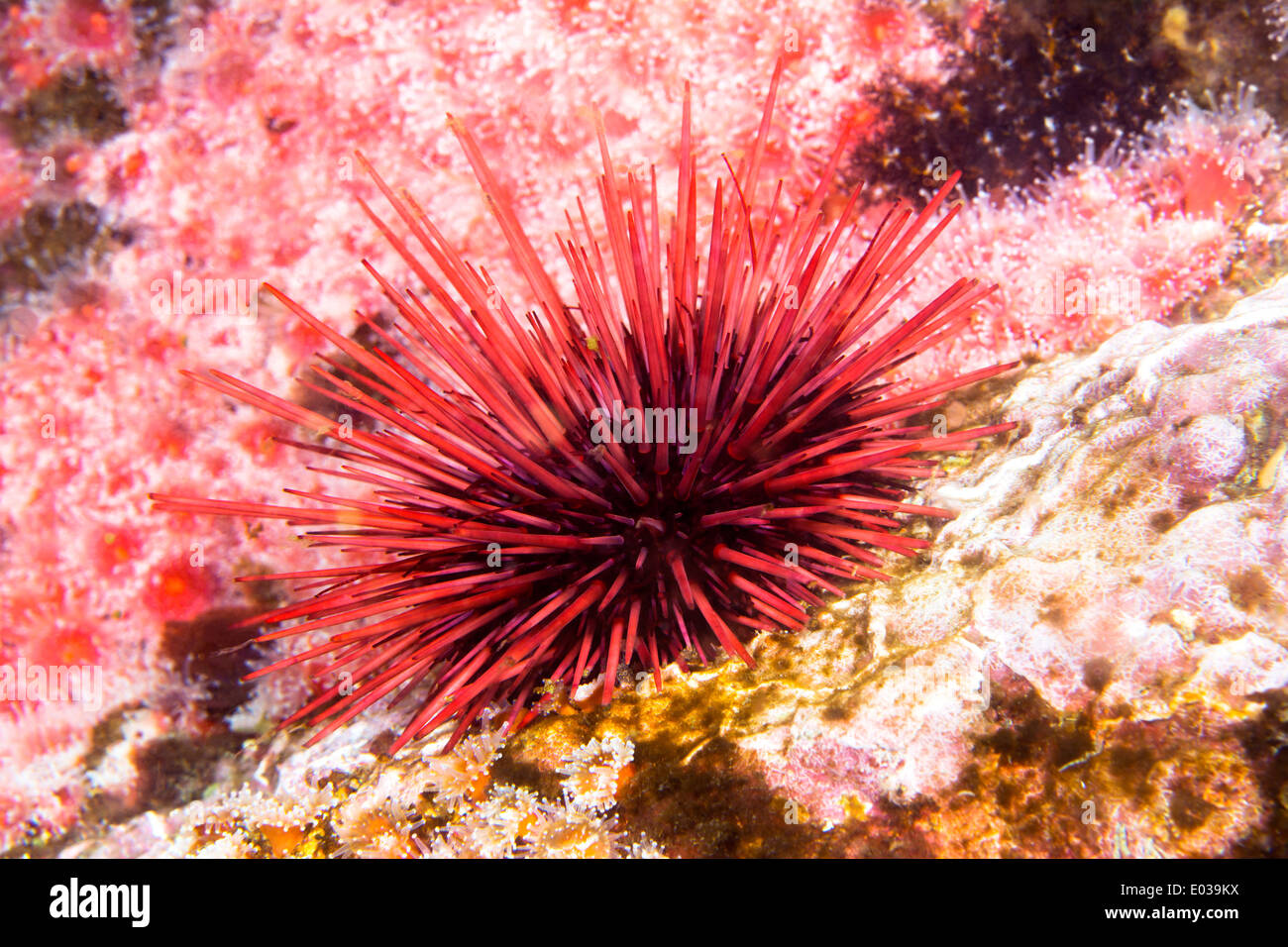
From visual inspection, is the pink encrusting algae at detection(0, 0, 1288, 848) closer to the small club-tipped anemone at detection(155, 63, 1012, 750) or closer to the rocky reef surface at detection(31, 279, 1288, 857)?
the rocky reef surface at detection(31, 279, 1288, 857)

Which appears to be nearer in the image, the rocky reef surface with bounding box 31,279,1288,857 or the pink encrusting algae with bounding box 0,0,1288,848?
the rocky reef surface with bounding box 31,279,1288,857

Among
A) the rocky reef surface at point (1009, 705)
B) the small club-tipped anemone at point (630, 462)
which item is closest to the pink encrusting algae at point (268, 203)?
the rocky reef surface at point (1009, 705)

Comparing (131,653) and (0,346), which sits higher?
(0,346)

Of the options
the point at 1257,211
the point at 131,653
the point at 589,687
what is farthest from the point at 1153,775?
the point at 131,653

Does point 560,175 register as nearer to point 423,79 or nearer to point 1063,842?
point 423,79

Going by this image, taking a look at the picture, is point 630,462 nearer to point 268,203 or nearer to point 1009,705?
point 1009,705

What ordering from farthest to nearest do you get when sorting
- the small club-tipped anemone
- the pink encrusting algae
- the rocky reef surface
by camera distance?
the pink encrusting algae < the small club-tipped anemone < the rocky reef surface

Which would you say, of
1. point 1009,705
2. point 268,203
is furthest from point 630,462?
point 268,203

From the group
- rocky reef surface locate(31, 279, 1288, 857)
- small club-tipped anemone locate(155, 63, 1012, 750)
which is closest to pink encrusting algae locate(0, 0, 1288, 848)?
→ rocky reef surface locate(31, 279, 1288, 857)

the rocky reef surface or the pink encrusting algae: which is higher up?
the pink encrusting algae
